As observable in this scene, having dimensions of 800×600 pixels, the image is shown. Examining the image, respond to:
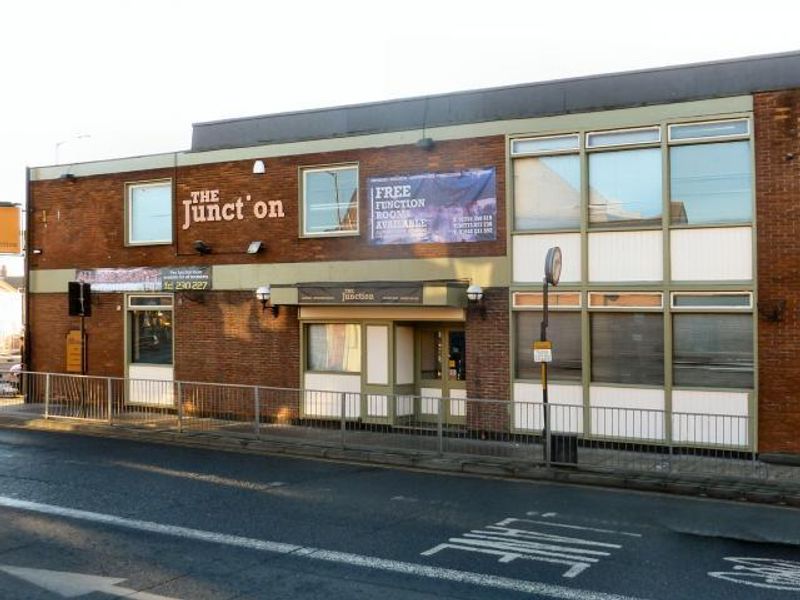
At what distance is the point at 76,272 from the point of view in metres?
21.5

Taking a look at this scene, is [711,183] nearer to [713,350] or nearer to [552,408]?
[713,350]

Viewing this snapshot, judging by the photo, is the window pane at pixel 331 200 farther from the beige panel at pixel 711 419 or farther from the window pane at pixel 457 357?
the beige panel at pixel 711 419

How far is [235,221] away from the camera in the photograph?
1923 cm

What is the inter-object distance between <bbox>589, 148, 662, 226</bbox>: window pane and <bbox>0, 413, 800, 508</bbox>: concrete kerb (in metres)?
4.79

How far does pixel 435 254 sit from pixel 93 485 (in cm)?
780

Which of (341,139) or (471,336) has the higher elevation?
(341,139)

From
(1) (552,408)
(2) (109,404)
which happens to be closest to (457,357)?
(1) (552,408)

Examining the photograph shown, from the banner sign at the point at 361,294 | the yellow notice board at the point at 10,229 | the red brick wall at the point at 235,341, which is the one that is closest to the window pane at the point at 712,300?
the banner sign at the point at 361,294

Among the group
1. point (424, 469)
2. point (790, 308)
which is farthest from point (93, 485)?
point (790, 308)

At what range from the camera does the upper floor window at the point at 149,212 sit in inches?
805

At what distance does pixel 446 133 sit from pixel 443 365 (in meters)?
4.62

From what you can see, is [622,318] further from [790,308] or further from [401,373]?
[401,373]

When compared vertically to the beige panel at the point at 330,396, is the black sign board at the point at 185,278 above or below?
above

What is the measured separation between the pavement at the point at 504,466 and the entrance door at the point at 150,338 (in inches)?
107
